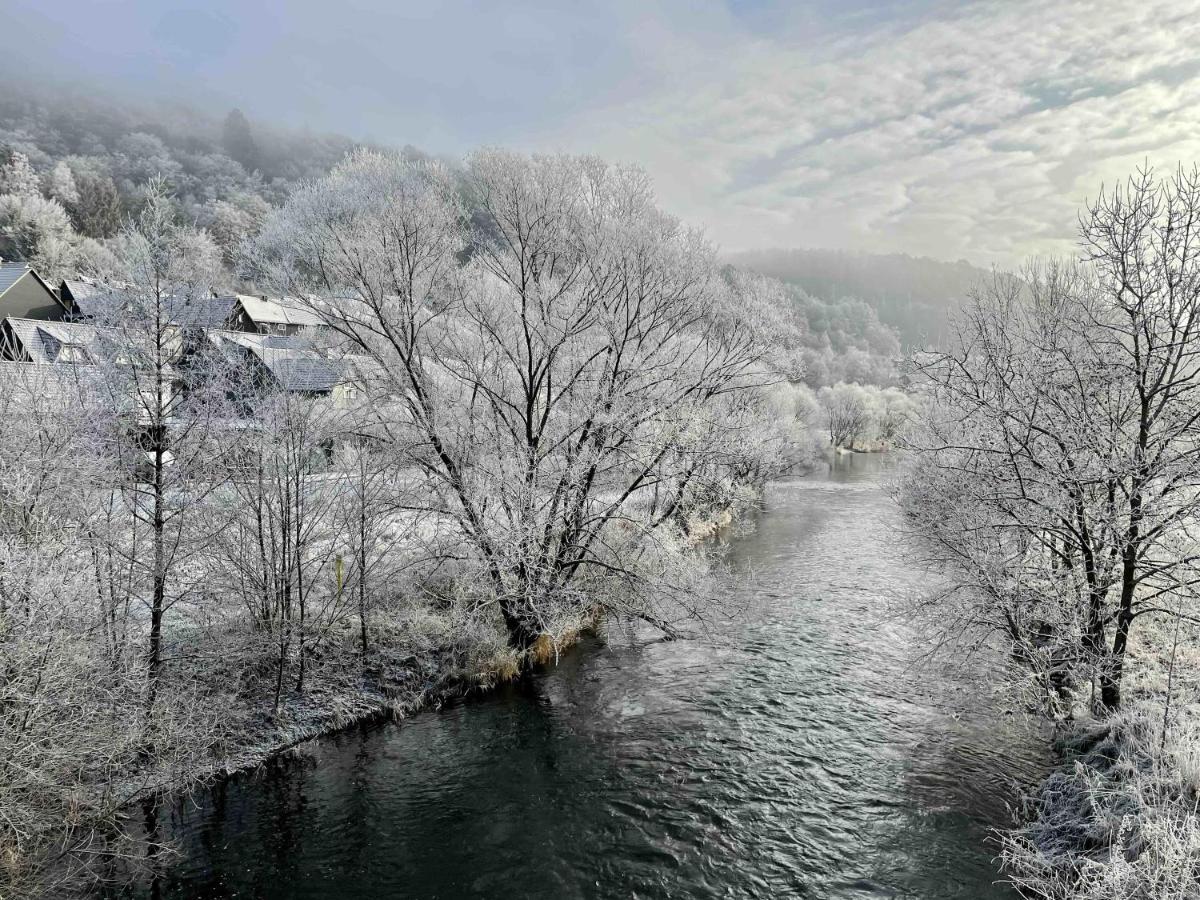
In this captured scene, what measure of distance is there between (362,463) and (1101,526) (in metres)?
13.7

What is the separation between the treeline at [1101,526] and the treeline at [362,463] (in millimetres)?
6501

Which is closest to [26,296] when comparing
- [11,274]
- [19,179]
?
[11,274]

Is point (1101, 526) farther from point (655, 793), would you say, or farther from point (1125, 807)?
point (655, 793)

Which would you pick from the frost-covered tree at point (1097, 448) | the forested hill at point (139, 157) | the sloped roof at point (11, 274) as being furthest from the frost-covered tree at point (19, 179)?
the frost-covered tree at point (1097, 448)

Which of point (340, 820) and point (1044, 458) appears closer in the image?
point (340, 820)

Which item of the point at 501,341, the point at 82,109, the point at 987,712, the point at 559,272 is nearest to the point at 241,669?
the point at 501,341

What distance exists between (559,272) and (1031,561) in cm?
1180

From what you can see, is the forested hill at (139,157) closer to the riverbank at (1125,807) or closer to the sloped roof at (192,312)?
the sloped roof at (192,312)

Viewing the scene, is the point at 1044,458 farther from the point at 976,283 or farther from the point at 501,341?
the point at 501,341

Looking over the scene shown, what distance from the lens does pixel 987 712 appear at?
12148 millimetres

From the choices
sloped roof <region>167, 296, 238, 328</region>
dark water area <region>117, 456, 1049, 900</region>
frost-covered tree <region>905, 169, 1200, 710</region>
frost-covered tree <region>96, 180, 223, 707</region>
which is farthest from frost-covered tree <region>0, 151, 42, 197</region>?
frost-covered tree <region>905, 169, 1200, 710</region>

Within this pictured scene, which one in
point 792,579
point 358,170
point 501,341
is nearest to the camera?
point 501,341

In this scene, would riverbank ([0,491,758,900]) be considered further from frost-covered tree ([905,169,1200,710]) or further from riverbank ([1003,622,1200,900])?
riverbank ([1003,622,1200,900])

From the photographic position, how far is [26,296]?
38.0 metres
